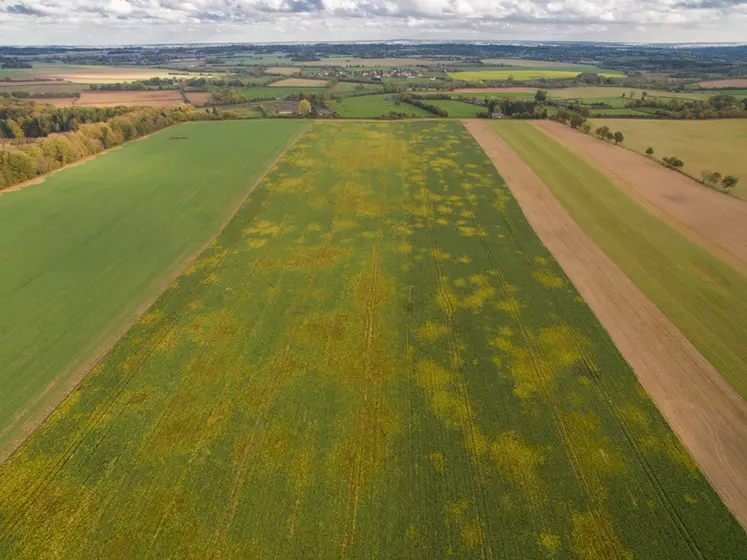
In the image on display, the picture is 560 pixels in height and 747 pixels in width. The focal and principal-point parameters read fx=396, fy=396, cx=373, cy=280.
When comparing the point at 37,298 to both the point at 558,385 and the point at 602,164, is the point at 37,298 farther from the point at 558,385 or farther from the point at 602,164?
the point at 602,164

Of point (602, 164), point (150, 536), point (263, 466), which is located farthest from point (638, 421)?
point (602, 164)

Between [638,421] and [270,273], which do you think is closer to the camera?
[638,421]

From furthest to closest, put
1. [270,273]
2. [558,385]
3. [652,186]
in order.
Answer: [652,186], [270,273], [558,385]

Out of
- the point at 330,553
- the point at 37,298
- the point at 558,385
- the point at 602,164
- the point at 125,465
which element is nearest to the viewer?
the point at 330,553

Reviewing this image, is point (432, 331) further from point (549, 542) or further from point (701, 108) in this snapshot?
point (701, 108)

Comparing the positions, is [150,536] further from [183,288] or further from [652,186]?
[652,186]

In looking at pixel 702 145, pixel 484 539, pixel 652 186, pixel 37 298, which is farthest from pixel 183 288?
pixel 702 145
